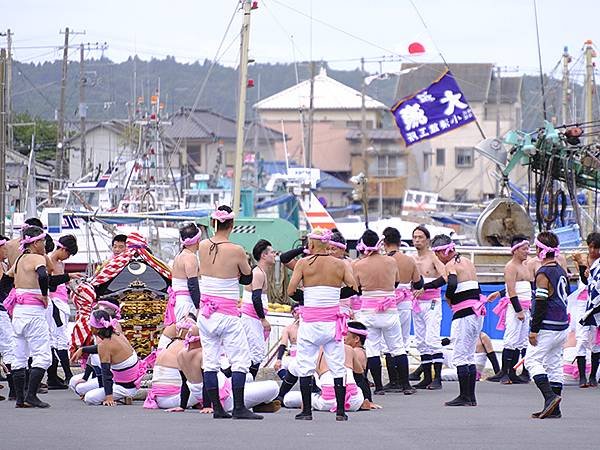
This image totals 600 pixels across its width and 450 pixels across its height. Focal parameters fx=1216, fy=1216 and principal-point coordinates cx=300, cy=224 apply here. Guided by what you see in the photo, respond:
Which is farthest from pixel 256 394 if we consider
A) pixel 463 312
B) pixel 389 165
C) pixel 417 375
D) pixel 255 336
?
pixel 389 165

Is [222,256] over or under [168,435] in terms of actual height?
over

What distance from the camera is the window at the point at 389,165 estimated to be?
8138 centimetres

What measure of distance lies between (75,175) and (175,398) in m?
50.8

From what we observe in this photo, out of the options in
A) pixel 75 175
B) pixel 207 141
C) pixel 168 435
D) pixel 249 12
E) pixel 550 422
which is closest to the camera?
pixel 168 435

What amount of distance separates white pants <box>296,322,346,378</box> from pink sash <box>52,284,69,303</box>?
15.6 feet

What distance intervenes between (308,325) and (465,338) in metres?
2.46

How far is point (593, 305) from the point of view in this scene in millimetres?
15078

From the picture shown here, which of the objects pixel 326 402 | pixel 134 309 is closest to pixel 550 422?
pixel 326 402

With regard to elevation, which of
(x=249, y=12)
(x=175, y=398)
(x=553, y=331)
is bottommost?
(x=175, y=398)

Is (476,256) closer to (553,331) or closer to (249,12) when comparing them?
(249,12)

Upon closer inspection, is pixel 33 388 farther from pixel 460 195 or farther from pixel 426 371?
pixel 460 195

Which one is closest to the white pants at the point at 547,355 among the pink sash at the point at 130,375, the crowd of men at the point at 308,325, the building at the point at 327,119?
the crowd of men at the point at 308,325

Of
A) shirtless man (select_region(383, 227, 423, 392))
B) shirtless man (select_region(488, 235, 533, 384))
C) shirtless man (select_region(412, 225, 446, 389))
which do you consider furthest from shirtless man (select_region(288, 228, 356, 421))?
shirtless man (select_region(488, 235, 533, 384))

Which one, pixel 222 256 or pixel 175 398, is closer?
pixel 222 256
